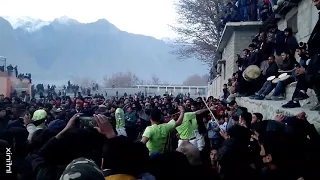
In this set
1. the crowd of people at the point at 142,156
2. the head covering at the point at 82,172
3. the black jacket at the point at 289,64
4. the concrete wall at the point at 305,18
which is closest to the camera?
the head covering at the point at 82,172

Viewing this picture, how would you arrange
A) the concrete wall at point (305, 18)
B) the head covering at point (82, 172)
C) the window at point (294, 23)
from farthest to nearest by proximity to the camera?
the window at point (294, 23)
the concrete wall at point (305, 18)
the head covering at point (82, 172)

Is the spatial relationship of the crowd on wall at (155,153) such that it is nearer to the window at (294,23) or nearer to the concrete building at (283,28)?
the concrete building at (283,28)

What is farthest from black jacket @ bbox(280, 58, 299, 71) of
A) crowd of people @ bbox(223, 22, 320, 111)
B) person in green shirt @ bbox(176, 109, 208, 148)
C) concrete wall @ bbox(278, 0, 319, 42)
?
person in green shirt @ bbox(176, 109, 208, 148)

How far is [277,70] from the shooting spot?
11.8 m

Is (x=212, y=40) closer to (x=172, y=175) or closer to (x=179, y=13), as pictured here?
(x=179, y=13)

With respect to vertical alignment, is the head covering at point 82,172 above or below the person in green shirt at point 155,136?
above

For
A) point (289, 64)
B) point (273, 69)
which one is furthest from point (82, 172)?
point (273, 69)

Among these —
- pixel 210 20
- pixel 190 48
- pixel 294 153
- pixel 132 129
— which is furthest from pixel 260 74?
pixel 190 48

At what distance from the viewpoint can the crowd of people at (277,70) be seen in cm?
812

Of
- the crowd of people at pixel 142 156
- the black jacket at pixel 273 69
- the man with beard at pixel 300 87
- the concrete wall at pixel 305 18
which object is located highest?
the concrete wall at pixel 305 18

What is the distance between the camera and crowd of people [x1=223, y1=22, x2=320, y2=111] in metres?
8.12

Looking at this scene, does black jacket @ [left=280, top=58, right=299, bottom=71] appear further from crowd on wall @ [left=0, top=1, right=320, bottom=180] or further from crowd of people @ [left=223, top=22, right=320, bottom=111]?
crowd on wall @ [left=0, top=1, right=320, bottom=180]

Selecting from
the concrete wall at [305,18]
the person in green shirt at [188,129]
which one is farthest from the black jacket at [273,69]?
the person in green shirt at [188,129]

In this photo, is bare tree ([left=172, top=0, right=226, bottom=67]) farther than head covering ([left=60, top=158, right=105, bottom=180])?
Yes
